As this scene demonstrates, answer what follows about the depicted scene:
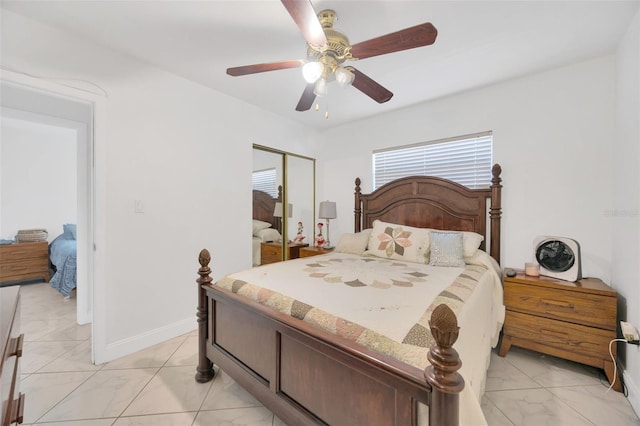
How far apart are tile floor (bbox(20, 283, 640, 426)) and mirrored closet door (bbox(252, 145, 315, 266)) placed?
→ 4.94 feet

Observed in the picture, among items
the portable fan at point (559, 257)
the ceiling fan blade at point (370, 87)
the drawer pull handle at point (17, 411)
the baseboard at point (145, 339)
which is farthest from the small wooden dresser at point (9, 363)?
the portable fan at point (559, 257)

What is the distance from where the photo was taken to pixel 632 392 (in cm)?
160

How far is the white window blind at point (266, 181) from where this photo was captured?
3.23 meters

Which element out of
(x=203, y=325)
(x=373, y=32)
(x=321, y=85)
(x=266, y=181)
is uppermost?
(x=373, y=32)

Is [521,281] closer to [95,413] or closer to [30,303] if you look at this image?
[95,413]

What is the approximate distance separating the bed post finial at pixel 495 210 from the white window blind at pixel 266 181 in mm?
2534

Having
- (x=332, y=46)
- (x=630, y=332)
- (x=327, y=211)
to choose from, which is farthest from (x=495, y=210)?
(x=332, y=46)

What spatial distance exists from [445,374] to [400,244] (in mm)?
→ 1890

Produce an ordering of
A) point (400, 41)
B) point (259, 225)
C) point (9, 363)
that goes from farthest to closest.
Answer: point (259, 225) < point (400, 41) < point (9, 363)

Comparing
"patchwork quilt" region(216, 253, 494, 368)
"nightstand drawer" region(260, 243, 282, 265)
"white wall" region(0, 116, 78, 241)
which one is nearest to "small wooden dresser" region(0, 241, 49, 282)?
"white wall" region(0, 116, 78, 241)

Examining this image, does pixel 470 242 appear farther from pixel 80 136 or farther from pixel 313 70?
pixel 80 136

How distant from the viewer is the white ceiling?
1.59 metres

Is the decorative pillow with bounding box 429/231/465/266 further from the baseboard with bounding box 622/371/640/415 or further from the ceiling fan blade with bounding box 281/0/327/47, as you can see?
the ceiling fan blade with bounding box 281/0/327/47

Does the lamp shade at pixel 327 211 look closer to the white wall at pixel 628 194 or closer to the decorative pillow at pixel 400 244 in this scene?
the decorative pillow at pixel 400 244
